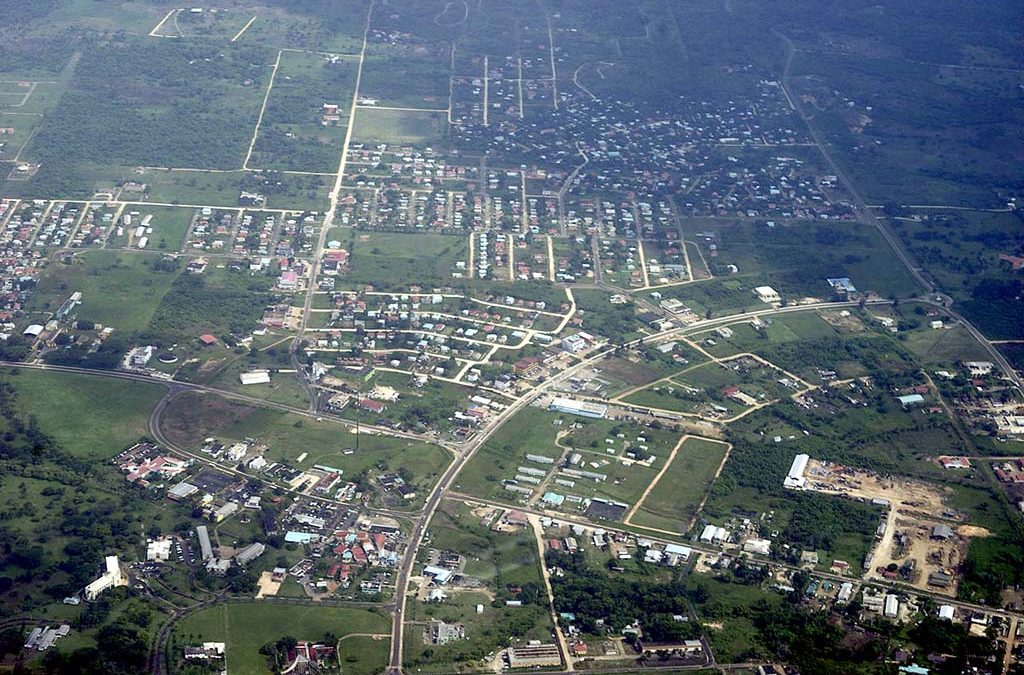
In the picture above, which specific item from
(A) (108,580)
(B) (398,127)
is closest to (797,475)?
(A) (108,580)

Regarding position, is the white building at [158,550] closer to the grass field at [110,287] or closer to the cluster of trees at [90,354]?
the cluster of trees at [90,354]

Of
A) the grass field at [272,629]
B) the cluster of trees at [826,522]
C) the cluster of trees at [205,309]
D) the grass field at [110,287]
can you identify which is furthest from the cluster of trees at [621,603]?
the grass field at [110,287]

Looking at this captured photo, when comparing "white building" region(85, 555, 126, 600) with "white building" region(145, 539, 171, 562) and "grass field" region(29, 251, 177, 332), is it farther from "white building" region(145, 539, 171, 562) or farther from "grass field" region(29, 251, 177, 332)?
"grass field" region(29, 251, 177, 332)

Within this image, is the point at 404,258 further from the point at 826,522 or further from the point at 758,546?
the point at 826,522

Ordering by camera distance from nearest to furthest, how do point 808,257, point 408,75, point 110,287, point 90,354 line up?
point 90,354, point 110,287, point 808,257, point 408,75

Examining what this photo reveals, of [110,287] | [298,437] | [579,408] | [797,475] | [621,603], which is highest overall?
[621,603]

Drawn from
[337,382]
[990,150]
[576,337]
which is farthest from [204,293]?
[990,150]

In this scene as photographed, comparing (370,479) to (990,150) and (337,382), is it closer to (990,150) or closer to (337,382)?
(337,382)
